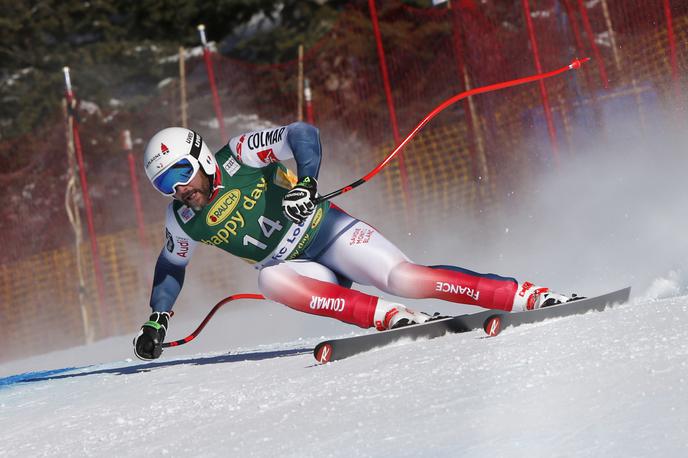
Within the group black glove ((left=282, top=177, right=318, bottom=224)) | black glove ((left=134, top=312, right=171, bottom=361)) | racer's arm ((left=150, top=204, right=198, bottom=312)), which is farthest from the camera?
racer's arm ((left=150, top=204, right=198, bottom=312))

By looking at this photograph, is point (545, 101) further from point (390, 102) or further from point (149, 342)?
point (149, 342)

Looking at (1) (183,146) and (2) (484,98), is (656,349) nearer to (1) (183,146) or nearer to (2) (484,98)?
(1) (183,146)

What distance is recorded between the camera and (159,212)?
1433 cm

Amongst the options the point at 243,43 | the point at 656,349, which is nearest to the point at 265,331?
the point at 656,349

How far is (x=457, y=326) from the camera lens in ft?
18.8

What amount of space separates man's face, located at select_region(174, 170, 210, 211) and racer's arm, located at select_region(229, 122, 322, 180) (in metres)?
0.31

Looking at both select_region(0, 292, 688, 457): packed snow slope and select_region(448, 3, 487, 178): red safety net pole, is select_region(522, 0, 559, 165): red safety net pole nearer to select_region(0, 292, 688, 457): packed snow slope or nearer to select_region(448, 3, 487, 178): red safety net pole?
select_region(448, 3, 487, 178): red safety net pole

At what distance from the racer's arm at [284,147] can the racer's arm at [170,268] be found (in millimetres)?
544

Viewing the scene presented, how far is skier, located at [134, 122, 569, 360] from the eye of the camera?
568cm

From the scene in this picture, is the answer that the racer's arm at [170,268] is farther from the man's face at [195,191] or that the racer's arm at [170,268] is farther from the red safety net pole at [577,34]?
the red safety net pole at [577,34]

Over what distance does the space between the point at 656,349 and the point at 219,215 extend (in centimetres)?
266

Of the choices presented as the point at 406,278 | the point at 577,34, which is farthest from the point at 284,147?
the point at 577,34

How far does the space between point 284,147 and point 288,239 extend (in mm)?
499

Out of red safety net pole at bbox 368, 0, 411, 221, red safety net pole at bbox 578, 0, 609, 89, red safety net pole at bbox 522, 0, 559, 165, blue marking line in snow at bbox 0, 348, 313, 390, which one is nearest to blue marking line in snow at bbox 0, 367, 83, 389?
blue marking line in snow at bbox 0, 348, 313, 390
